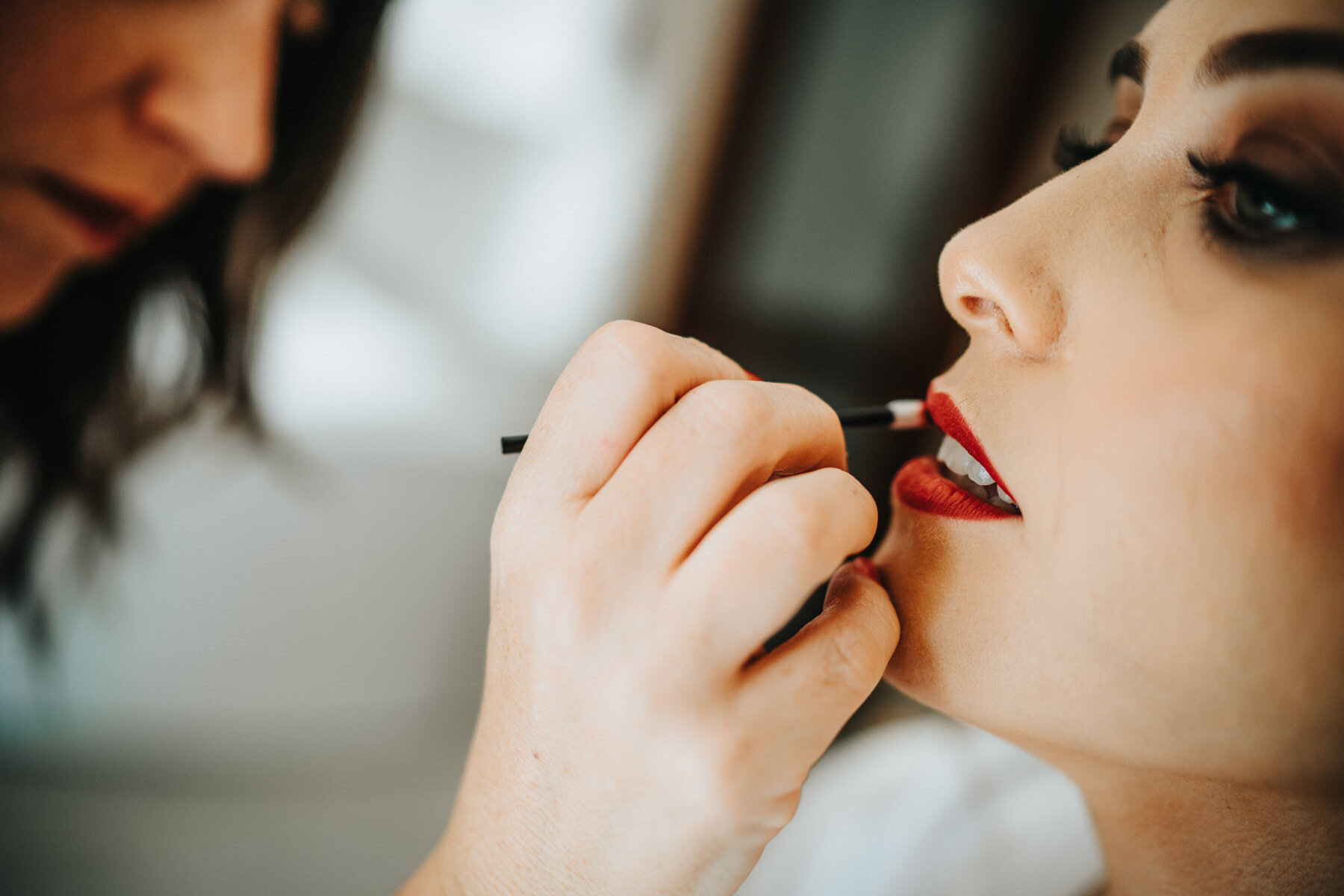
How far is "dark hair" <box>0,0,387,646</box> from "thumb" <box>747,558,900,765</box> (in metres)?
0.99

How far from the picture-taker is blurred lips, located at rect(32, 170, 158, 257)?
789mm

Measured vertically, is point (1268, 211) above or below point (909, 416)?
above

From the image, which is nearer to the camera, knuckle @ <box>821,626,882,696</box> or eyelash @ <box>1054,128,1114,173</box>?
knuckle @ <box>821,626,882,696</box>

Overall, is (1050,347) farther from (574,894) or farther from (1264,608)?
(574,894)

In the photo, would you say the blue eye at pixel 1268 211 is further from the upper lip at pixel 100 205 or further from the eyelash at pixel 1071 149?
the upper lip at pixel 100 205

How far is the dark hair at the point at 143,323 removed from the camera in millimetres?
938

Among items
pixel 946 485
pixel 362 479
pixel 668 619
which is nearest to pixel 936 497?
pixel 946 485

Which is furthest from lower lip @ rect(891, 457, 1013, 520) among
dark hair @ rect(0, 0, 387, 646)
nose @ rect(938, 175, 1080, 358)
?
dark hair @ rect(0, 0, 387, 646)

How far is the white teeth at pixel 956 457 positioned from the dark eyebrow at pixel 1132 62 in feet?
0.96

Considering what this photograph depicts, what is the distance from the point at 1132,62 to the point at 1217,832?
1.89 feet

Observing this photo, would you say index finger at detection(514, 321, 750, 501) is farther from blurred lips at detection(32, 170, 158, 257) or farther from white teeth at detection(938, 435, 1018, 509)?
blurred lips at detection(32, 170, 158, 257)

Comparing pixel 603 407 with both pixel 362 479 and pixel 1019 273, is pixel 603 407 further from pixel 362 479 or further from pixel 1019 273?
pixel 362 479

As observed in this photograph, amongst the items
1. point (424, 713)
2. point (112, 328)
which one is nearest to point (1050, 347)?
point (112, 328)

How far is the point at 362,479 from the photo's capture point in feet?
3.94
